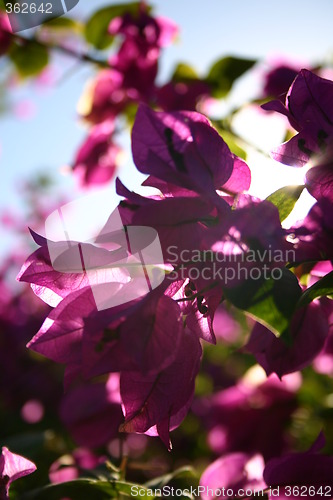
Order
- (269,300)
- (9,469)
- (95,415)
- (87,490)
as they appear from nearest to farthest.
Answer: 1. (269,300)
2. (9,469)
3. (87,490)
4. (95,415)

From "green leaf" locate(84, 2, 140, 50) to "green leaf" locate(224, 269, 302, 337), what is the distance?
1028mm

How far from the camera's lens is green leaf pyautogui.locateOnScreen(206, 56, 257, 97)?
1083mm

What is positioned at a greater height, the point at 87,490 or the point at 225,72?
the point at 225,72

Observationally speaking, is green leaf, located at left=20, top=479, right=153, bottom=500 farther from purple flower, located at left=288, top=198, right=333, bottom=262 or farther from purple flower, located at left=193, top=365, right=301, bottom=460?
purple flower, located at left=193, top=365, right=301, bottom=460

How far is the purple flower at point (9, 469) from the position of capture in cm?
46

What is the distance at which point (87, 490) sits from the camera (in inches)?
23.9

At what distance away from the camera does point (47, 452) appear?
2.65 ft

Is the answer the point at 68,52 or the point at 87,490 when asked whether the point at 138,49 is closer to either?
the point at 68,52

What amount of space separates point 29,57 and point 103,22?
0.22 meters

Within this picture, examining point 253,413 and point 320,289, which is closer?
point 320,289

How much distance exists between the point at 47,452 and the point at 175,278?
546 millimetres

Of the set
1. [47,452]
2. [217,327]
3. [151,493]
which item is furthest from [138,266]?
[217,327]

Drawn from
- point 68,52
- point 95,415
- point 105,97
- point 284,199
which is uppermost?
point 284,199

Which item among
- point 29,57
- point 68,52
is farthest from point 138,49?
point 29,57
